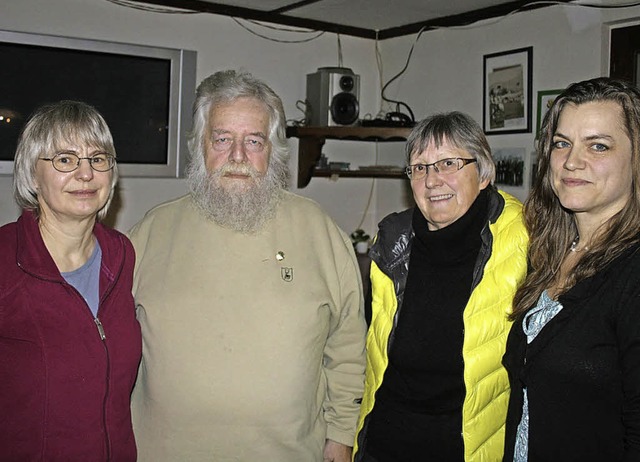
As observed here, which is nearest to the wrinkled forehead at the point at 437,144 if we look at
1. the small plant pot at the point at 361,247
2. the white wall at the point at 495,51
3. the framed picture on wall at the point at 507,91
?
the white wall at the point at 495,51

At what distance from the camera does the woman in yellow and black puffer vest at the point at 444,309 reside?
204 cm

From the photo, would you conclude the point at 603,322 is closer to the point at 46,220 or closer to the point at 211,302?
the point at 211,302

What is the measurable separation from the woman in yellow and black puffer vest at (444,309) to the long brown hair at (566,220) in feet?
0.35

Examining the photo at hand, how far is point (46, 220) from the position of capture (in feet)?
6.59

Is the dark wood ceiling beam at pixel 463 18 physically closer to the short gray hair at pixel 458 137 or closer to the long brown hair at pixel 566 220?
the short gray hair at pixel 458 137

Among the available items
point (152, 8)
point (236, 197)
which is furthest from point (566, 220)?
point (152, 8)

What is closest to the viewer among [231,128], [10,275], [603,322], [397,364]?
[603,322]

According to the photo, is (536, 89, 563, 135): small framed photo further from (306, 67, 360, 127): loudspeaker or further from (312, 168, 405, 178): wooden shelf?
(306, 67, 360, 127): loudspeaker

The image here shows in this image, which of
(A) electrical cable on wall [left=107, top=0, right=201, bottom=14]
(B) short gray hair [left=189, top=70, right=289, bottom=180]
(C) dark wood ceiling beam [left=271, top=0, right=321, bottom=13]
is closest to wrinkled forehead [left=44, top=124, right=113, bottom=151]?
(B) short gray hair [left=189, top=70, right=289, bottom=180]

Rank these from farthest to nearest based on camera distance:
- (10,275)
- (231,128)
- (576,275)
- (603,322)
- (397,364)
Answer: (231,128) → (397,364) → (10,275) → (576,275) → (603,322)

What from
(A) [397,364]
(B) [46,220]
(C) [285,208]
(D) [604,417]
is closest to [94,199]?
(B) [46,220]

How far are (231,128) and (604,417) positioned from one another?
1339 mm

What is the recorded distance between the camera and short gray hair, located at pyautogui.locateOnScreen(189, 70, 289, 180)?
2.31m

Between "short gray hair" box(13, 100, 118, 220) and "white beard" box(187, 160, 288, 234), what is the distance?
0.39m
